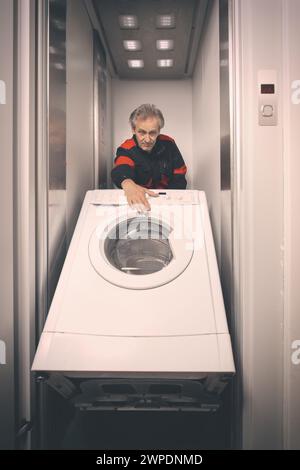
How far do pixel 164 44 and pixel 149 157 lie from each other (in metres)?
0.80

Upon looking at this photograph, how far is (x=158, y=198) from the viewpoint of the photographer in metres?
1.41

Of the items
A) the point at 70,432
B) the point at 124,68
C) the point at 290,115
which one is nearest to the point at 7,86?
the point at 290,115

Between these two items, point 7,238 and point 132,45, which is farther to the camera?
point 132,45

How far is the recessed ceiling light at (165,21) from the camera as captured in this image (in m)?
1.85

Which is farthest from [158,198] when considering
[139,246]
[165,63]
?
[165,63]

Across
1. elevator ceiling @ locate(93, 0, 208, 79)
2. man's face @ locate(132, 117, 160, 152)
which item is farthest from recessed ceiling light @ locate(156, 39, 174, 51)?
man's face @ locate(132, 117, 160, 152)

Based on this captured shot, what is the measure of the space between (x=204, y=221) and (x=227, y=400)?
0.71 meters

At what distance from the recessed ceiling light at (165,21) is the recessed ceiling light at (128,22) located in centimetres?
13

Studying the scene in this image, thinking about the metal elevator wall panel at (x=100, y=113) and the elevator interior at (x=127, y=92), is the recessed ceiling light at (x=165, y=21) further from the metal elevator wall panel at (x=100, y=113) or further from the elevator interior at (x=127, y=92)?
the metal elevator wall panel at (x=100, y=113)

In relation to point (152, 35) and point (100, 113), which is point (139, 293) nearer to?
point (100, 113)

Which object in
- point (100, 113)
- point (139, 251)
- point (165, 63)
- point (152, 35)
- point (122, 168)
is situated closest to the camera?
→ point (139, 251)

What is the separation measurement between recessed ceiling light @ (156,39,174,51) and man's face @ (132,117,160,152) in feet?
2.10

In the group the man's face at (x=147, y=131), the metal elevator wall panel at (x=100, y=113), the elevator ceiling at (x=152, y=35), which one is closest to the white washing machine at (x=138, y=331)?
the man's face at (x=147, y=131)

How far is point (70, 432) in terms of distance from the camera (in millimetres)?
1369
